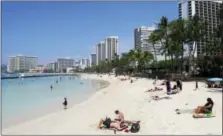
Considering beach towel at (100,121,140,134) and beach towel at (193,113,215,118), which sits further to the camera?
beach towel at (193,113,215,118)

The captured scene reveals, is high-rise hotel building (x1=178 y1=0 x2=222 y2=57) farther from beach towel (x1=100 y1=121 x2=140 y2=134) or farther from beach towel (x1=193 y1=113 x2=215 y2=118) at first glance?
beach towel (x1=100 y1=121 x2=140 y2=134)

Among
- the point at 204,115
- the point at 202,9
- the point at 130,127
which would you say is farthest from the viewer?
the point at 202,9

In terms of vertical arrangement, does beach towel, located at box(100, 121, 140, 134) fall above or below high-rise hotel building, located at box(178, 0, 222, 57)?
below

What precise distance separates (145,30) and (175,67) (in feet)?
237

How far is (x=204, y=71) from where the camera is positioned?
3972cm

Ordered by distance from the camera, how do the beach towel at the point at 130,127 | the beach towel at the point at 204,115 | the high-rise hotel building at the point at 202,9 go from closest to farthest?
the beach towel at the point at 130,127, the beach towel at the point at 204,115, the high-rise hotel building at the point at 202,9

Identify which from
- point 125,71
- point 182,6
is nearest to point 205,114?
point 182,6

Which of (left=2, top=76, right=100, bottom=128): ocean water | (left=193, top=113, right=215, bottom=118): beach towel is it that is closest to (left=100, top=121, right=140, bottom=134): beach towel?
(left=193, top=113, right=215, bottom=118): beach towel

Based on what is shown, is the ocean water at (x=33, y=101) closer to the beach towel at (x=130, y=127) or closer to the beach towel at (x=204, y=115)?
the beach towel at (x=130, y=127)

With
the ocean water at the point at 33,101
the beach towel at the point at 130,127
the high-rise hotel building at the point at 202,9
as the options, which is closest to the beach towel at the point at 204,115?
the beach towel at the point at 130,127

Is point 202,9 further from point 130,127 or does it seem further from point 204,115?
point 130,127

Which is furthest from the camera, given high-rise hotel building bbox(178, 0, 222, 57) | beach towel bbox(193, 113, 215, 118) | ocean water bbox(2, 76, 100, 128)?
high-rise hotel building bbox(178, 0, 222, 57)

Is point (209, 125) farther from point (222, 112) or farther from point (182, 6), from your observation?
point (182, 6)

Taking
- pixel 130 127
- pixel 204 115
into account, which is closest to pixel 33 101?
pixel 130 127
